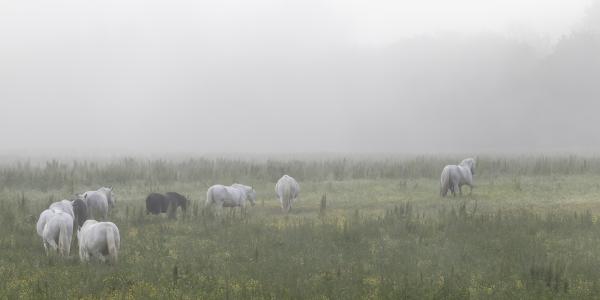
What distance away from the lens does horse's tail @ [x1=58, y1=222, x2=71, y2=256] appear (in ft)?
38.8

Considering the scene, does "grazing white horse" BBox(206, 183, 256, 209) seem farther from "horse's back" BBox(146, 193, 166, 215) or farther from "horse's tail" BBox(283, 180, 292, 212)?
"horse's back" BBox(146, 193, 166, 215)

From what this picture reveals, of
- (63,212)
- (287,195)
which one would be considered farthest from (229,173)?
(63,212)

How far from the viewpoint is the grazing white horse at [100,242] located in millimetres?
10812

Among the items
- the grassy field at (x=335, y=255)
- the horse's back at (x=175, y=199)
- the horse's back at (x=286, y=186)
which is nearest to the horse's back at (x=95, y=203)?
the grassy field at (x=335, y=255)

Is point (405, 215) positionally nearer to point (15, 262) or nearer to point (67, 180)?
point (15, 262)

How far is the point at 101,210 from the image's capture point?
16.8 metres

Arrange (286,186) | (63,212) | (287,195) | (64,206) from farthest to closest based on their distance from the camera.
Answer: (287,195)
(286,186)
(64,206)
(63,212)

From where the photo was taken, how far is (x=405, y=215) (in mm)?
17266

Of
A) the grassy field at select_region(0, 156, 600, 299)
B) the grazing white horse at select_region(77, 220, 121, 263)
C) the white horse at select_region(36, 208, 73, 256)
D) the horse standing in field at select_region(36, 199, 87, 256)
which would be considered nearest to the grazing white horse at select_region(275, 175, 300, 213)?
the grassy field at select_region(0, 156, 600, 299)

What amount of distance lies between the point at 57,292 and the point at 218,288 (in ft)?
8.13

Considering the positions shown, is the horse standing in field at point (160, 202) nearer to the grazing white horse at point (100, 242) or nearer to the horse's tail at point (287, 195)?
the horse's tail at point (287, 195)

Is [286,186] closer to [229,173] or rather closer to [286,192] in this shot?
[286,192]

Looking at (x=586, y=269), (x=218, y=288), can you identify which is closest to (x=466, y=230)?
(x=586, y=269)

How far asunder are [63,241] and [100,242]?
1383 mm
